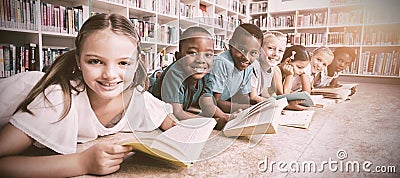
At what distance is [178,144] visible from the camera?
1.97 feet

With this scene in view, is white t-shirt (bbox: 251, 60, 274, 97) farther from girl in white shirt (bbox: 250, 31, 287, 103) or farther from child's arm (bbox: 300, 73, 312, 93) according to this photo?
child's arm (bbox: 300, 73, 312, 93)

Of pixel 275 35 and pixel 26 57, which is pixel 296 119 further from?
pixel 26 57

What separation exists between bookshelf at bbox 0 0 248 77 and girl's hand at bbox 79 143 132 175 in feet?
0.99

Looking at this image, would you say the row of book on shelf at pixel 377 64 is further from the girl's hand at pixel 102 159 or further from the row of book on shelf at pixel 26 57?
the girl's hand at pixel 102 159

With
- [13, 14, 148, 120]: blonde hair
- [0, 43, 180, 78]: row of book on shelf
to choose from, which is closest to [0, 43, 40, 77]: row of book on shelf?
[0, 43, 180, 78]: row of book on shelf

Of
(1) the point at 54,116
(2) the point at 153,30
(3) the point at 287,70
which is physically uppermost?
(2) the point at 153,30

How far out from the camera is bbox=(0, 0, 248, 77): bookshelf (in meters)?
0.65

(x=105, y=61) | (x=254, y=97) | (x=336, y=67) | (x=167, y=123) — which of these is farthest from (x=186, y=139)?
(x=336, y=67)

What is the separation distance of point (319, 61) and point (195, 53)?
1120 millimetres

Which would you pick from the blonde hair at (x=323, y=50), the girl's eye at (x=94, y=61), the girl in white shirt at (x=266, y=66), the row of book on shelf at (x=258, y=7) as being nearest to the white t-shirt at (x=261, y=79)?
the girl in white shirt at (x=266, y=66)

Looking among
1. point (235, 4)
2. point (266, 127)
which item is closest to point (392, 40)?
point (235, 4)

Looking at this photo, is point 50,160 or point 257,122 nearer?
point 50,160

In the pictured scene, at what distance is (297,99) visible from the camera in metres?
1.21

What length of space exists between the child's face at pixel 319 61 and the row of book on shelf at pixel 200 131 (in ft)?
1.97
